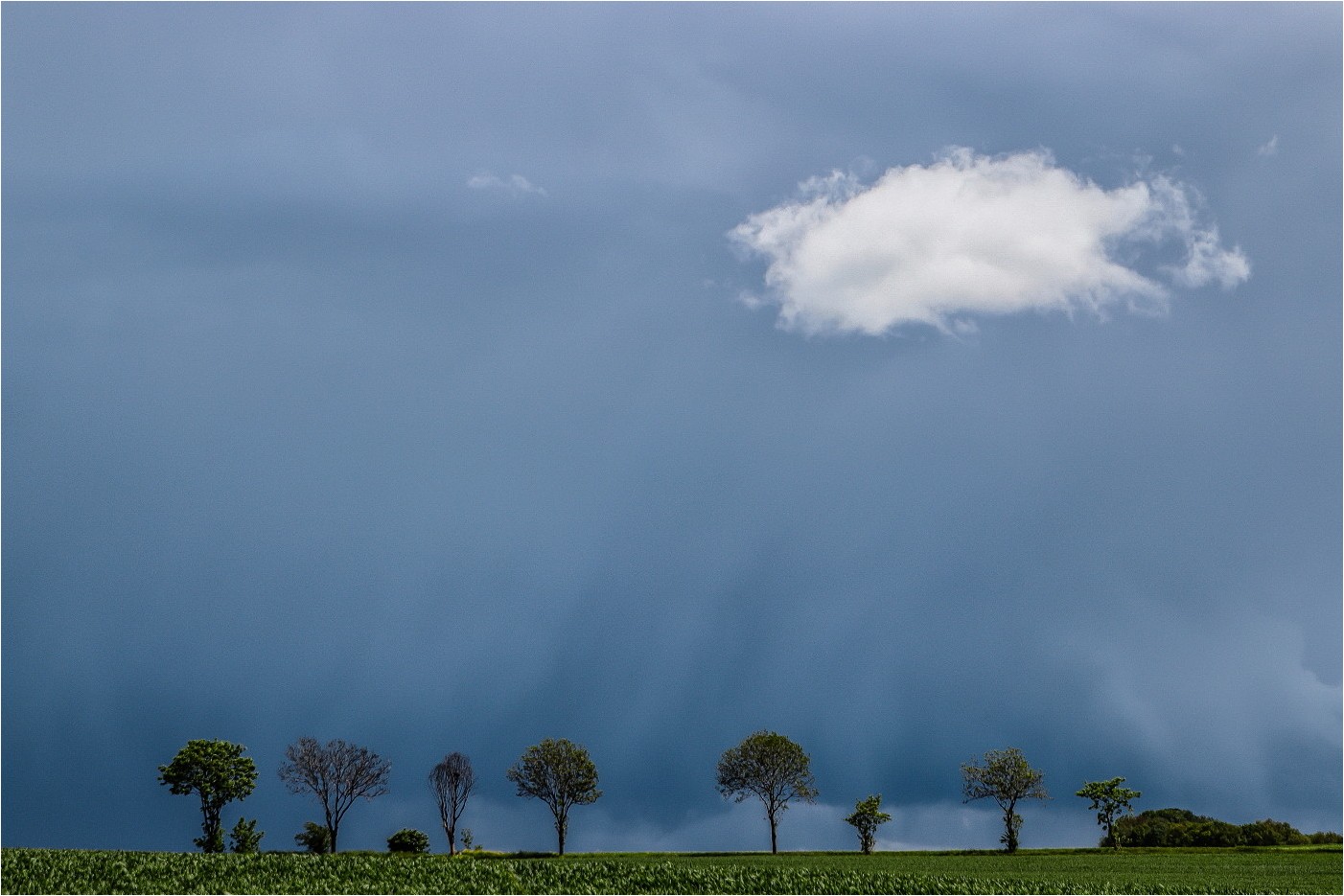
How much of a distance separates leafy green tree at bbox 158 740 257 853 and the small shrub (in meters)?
15.4

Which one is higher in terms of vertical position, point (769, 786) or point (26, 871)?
point (26, 871)

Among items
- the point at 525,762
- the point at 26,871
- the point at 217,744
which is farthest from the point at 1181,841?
the point at 26,871

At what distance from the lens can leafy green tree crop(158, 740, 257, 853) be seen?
8331cm

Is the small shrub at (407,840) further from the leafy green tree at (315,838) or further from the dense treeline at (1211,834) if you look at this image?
the dense treeline at (1211,834)

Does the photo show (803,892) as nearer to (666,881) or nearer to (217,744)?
(666,881)

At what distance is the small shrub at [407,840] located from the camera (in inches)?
3664

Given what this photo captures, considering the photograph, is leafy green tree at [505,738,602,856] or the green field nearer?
the green field

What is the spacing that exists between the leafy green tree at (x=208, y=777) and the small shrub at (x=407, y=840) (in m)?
15.4

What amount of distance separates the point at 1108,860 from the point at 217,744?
74.0m

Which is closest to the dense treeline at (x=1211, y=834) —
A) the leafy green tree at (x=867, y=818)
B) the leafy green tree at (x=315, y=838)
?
the leafy green tree at (x=867, y=818)

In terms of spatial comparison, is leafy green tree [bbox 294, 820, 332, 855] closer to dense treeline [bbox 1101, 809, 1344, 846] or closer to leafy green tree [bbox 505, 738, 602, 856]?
leafy green tree [bbox 505, 738, 602, 856]

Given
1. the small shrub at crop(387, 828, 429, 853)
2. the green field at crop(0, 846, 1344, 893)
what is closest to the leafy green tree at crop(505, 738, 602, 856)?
the small shrub at crop(387, 828, 429, 853)

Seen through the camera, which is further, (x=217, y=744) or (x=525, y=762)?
(x=525, y=762)

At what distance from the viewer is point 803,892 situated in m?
37.8
